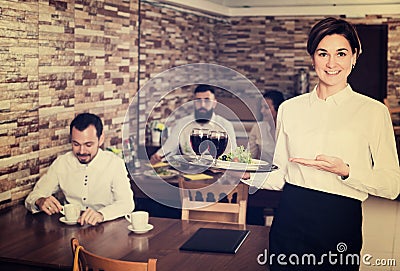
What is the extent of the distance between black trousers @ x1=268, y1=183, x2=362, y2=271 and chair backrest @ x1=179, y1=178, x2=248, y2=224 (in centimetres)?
91

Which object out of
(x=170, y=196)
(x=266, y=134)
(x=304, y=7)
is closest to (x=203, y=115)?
(x=266, y=134)

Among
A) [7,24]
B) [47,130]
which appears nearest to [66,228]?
[47,130]

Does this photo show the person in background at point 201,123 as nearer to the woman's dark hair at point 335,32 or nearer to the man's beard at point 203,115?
the man's beard at point 203,115

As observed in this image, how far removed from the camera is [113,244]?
2.54 m

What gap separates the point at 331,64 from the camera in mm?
1972

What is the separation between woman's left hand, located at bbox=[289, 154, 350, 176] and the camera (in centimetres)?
193

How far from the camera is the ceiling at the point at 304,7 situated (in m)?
5.79

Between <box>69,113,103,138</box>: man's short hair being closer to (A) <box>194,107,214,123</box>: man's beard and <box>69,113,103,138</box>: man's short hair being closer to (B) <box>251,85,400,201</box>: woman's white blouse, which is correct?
(B) <box>251,85,400,201</box>: woman's white blouse

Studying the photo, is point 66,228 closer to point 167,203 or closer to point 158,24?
point 167,203

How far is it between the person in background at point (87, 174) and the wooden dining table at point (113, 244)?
28 cm

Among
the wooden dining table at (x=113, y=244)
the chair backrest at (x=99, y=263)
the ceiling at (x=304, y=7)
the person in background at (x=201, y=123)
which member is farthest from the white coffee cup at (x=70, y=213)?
the ceiling at (x=304, y=7)

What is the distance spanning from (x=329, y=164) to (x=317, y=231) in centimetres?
26

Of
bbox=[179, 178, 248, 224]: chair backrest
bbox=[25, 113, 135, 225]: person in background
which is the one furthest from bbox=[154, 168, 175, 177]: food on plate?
bbox=[179, 178, 248, 224]: chair backrest

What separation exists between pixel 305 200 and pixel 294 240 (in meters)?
0.15
